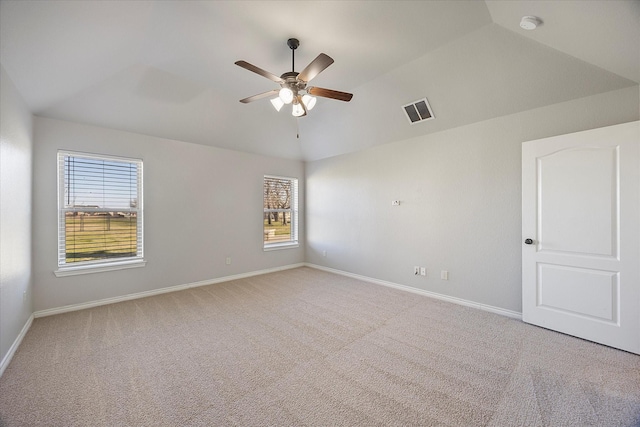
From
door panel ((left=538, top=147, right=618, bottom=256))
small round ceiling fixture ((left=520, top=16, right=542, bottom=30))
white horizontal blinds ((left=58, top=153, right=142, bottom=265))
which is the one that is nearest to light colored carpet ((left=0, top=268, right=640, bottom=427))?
white horizontal blinds ((left=58, top=153, right=142, bottom=265))

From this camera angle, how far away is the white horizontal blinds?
3.47 metres

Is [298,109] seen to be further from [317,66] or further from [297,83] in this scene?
[317,66]

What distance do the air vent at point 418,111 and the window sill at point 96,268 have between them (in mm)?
4448

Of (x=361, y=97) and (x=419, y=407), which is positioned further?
(x=361, y=97)

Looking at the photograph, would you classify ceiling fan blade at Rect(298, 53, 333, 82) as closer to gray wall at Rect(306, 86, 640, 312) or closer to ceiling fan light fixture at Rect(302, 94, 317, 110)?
ceiling fan light fixture at Rect(302, 94, 317, 110)

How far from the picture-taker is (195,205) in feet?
14.8

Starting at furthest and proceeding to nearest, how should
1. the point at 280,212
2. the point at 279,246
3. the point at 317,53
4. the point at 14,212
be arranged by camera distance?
the point at 280,212 → the point at 279,246 → the point at 317,53 → the point at 14,212

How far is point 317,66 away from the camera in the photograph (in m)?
2.10

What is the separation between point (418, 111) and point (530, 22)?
5.37 ft

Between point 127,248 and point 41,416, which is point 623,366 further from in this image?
point 127,248

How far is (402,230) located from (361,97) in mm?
2147

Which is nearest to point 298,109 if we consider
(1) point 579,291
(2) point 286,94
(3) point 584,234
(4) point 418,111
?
(2) point 286,94

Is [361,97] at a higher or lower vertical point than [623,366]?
higher

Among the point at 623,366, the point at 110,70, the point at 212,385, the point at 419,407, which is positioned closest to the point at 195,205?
the point at 110,70
